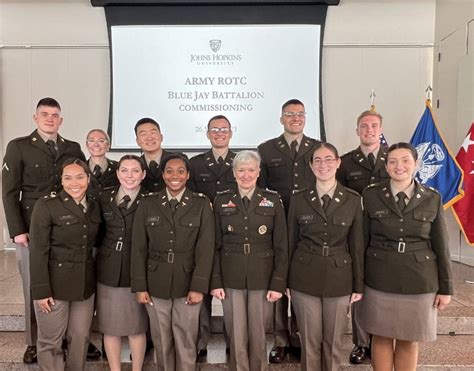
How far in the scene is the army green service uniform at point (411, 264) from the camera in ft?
7.58

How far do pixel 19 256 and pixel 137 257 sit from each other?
0.99m

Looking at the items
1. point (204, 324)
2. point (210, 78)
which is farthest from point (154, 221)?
point (210, 78)

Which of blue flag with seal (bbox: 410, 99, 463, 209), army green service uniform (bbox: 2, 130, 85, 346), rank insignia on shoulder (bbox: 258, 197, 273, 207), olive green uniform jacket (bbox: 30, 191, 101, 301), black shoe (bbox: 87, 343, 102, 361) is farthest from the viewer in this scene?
blue flag with seal (bbox: 410, 99, 463, 209)

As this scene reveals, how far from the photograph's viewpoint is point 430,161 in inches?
189

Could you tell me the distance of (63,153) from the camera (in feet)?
9.50

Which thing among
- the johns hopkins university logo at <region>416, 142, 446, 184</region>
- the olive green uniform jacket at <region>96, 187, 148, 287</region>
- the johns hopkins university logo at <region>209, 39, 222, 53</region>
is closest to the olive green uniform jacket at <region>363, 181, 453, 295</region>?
the olive green uniform jacket at <region>96, 187, 148, 287</region>

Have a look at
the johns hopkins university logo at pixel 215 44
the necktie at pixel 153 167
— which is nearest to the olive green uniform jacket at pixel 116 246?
the necktie at pixel 153 167

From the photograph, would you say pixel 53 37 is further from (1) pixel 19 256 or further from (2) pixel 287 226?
(2) pixel 287 226

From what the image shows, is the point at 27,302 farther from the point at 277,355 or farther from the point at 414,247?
the point at 414,247

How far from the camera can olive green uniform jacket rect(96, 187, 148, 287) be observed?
100.0 inches

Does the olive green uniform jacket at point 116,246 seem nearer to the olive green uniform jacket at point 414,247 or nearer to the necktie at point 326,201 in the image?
the necktie at point 326,201

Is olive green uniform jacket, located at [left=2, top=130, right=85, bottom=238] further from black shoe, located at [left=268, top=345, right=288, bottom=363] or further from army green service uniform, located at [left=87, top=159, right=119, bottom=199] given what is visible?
black shoe, located at [left=268, top=345, right=288, bottom=363]

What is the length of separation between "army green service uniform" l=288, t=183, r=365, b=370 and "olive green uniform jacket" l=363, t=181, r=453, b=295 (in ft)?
0.41

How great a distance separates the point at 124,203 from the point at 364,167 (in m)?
1.60
